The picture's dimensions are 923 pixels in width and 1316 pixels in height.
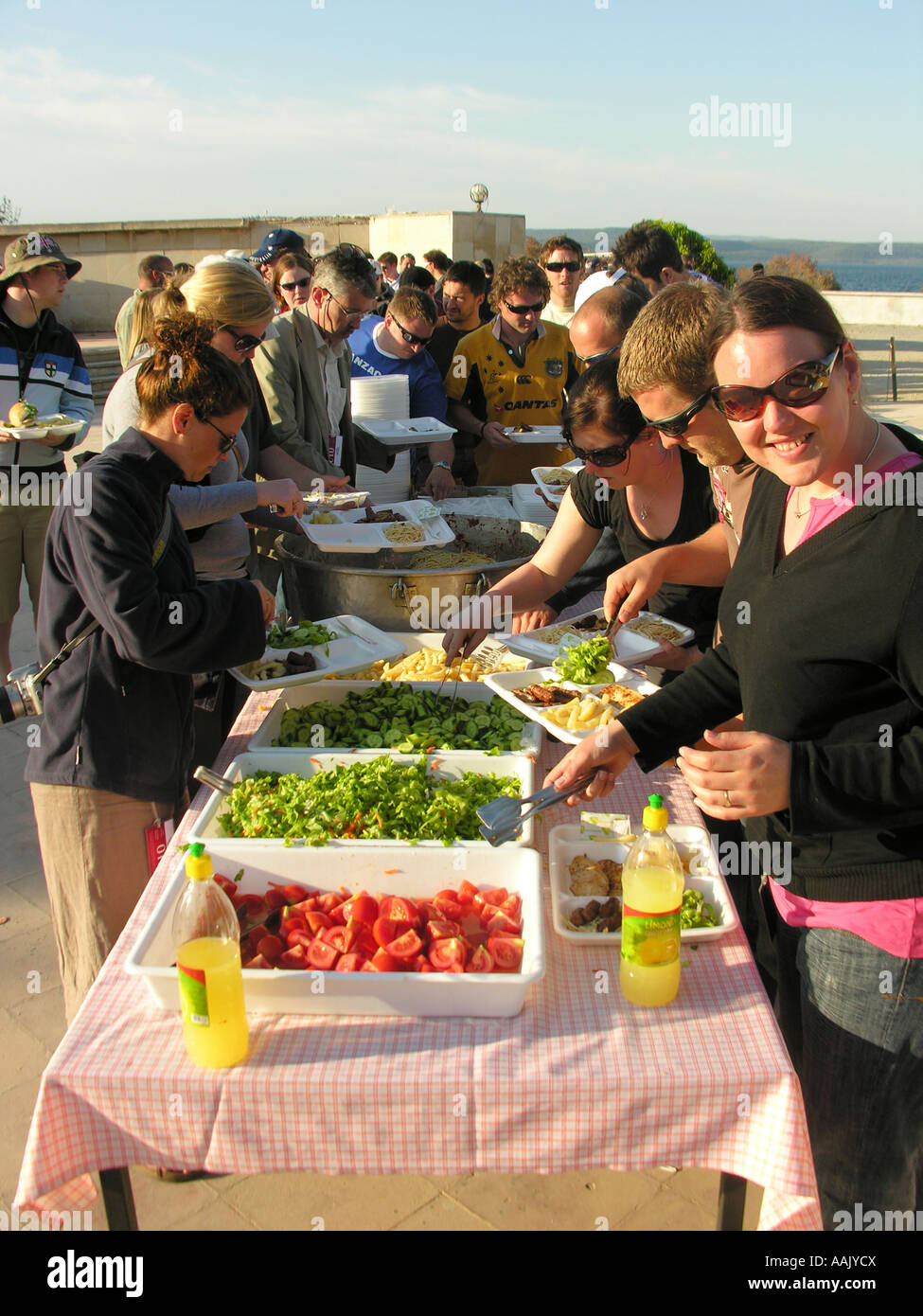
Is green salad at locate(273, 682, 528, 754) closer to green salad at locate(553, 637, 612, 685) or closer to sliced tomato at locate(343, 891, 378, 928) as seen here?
green salad at locate(553, 637, 612, 685)

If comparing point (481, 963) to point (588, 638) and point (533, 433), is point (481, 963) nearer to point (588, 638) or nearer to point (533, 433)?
point (588, 638)

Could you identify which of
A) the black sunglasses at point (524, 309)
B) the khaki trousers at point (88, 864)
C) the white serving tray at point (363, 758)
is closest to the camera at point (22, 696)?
→ the khaki trousers at point (88, 864)

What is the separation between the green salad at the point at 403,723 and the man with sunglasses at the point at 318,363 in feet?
6.98

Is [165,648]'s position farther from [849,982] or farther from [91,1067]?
[849,982]

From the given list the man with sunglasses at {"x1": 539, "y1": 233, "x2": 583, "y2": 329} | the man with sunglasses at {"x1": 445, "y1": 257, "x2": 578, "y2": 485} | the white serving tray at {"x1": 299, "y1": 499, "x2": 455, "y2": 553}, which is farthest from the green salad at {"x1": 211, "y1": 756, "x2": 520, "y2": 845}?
the man with sunglasses at {"x1": 539, "y1": 233, "x2": 583, "y2": 329}

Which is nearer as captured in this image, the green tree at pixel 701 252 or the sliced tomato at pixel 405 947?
the sliced tomato at pixel 405 947

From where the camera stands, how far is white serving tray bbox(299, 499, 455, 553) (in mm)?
4066

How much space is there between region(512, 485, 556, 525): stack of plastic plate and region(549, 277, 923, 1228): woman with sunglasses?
9.00ft

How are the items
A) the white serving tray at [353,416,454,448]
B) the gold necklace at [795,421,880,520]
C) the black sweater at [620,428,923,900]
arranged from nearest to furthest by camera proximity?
the black sweater at [620,428,923,900] → the gold necklace at [795,421,880,520] → the white serving tray at [353,416,454,448]

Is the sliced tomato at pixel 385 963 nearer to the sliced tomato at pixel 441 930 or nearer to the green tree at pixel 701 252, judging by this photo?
the sliced tomato at pixel 441 930

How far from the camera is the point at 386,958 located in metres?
1.83

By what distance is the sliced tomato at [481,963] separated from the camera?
6.01ft
